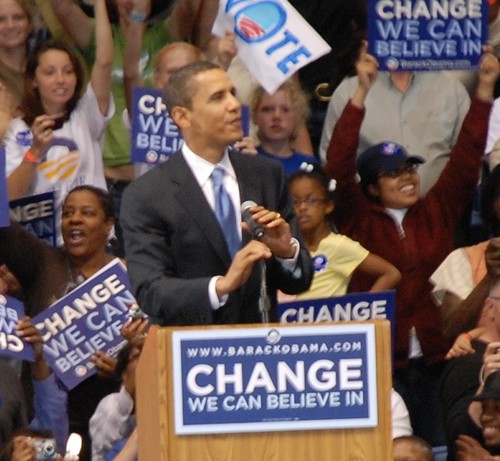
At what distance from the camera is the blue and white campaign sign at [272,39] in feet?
25.6

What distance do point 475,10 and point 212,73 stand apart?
108 inches

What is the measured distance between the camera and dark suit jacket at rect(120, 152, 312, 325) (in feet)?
17.6

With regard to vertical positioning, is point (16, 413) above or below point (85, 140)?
below

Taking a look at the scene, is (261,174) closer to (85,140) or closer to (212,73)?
(212,73)

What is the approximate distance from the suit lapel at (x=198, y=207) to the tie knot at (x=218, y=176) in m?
0.06

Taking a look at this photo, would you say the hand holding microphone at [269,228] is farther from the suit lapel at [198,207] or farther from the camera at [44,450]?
the camera at [44,450]

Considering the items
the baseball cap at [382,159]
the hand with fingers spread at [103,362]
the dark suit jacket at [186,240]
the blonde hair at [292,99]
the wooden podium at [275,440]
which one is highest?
the blonde hair at [292,99]

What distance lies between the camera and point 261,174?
18.1 ft

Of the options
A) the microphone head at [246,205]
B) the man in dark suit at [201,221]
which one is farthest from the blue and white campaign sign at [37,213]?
the microphone head at [246,205]

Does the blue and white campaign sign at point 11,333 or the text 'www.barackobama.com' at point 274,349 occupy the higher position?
the text 'www.barackobama.com' at point 274,349

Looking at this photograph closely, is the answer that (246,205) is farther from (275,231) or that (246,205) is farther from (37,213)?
(37,213)

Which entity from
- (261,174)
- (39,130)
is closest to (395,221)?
(39,130)

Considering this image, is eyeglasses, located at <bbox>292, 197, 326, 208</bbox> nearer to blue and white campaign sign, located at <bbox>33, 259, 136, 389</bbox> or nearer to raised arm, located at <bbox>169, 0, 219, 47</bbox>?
blue and white campaign sign, located at <bbox>33, 259, 136, 389</bbox>

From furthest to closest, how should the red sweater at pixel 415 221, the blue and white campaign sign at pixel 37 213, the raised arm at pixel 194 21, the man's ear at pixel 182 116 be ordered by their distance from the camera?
the raised arm at pixel 194 21 < the red sweater at pixel 415 221 < the blue and white campaign sign at pixel 37 213 < the man's ear at pixel 182 116
